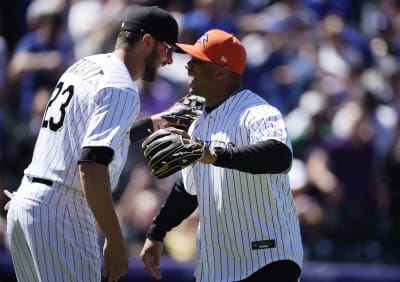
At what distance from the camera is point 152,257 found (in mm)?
5094

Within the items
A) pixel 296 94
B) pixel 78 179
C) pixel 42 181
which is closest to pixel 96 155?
pixel 78 179

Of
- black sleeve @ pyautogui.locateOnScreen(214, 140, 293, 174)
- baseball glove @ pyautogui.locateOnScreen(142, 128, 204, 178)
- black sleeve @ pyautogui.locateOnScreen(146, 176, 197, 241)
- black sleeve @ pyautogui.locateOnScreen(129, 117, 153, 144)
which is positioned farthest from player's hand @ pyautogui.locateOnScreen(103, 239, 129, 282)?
black sleeve @ pyautogui.locateOnScreen(129, 117, 153, 144)

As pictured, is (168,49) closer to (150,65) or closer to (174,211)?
(150,65)

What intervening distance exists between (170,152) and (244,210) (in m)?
0.55

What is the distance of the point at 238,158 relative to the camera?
13.9 feet

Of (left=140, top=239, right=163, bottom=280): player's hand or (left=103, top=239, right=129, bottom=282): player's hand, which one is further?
(left=140, top=239, right=163, bottom=280): player's hand

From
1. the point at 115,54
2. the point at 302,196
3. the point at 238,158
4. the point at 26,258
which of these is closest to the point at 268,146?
the point at 238,158

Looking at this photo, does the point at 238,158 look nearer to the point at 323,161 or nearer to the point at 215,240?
the point at 215,240

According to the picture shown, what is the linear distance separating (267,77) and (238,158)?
5.42 meters

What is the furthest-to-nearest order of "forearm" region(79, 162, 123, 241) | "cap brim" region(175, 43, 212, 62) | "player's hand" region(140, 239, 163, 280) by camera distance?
"player's hand" region(140, 239, 163, 280), "cap brim" region(175, 43, 212, 62), "forearm" region(79, 162, 123, 241)

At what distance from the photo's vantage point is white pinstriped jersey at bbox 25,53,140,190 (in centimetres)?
406

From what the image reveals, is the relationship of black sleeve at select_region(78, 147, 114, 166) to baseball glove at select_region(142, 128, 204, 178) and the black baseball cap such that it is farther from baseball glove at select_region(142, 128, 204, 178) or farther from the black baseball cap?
the black baseball cap

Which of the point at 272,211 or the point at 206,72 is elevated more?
the point at 206,72

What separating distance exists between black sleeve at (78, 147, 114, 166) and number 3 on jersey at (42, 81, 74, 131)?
0.30 meters
